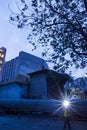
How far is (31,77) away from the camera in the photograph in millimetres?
26094

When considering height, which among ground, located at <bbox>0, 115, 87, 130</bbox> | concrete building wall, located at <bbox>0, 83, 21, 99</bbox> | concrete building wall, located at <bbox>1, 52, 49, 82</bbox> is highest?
concrete building wall, located at <bbox>1, 52, 49, 82</bbox>

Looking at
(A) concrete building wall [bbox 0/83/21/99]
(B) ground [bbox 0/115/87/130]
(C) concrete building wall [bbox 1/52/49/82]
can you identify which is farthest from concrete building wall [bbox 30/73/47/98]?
(C) concrete building wall [bbox 1/52/49/82]

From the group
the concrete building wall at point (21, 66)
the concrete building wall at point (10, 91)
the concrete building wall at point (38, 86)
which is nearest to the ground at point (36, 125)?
the concrete building wall at point (38, 86)

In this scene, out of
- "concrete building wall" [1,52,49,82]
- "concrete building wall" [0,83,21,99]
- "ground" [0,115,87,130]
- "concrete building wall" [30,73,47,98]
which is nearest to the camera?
"ground" [0,115,87,130]

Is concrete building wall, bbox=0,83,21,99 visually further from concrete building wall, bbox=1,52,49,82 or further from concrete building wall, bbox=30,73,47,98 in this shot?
concrete building wall, bbox=1,52,49,82

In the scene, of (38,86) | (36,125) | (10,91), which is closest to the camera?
(36,125)

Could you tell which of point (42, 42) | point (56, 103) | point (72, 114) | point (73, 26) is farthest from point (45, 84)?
point (73, 26)

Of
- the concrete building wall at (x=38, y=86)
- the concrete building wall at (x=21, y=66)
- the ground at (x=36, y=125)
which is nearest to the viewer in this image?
the ground at (x=36, y=125)

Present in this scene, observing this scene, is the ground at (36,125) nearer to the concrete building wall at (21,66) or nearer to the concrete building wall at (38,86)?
the concrete building wall at (38,86)

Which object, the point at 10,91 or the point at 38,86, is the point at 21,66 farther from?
the point at 38,86

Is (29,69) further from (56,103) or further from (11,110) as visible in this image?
(56,103)

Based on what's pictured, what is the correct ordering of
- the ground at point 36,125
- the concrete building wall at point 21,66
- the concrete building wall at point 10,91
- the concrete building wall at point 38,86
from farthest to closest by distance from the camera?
1. the concrete building wall at point 21,66
2. the concrete building wall at point 10,91
3. the concrete building wall at point 38,86
4. the ground at point 36,125

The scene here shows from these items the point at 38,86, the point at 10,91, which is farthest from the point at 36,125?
the point at 10,91

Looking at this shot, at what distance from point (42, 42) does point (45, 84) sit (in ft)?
41.3
